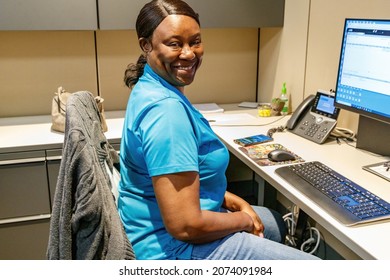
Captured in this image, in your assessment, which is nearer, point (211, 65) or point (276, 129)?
point (276, 129)

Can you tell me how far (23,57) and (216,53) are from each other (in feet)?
3.66

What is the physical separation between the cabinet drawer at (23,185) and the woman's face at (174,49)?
0.91m

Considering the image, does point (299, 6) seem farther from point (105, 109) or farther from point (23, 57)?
point (23, 57)

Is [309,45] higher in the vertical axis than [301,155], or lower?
higher

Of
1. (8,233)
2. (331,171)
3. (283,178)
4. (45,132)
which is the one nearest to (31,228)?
(8,233)

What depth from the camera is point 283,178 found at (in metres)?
1.44

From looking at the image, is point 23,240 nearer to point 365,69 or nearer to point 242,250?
point 242,250

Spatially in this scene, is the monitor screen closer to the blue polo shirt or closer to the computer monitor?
the computer monitor

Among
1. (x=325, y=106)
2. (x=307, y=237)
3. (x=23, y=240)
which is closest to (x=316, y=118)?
(x=325, y=106)

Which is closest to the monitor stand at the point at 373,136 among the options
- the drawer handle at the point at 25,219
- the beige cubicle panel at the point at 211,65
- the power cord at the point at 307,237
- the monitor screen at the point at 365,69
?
the monitor screen at the point at 365,69

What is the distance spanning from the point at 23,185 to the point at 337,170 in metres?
1.36

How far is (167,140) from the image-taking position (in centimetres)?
108

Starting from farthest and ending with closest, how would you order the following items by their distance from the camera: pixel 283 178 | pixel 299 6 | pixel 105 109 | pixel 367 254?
pixel 105 109
pixel 299 6
pixel 283 178
pixel 367 254

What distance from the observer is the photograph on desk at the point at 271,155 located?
1602 mm
